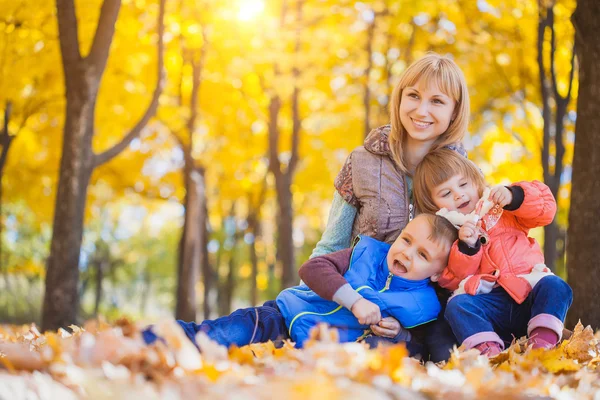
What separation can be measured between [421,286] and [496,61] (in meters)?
7.39

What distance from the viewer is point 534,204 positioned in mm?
2934

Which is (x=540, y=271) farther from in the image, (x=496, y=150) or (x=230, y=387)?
(x=496, y=150)

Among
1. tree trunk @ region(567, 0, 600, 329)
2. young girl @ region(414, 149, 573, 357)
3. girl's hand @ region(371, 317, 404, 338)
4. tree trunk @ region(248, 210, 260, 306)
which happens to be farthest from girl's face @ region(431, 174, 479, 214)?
tree trunk @ region(248, 210, 260, 306)

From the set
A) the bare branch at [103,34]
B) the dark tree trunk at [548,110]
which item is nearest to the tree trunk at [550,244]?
the dark tree trunk at [548,110]

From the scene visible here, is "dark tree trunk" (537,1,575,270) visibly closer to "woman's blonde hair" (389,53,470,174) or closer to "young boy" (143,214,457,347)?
"woman's blonde hair" (389,53,470,174)

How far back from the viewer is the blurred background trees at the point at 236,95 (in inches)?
250

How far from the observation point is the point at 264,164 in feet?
52.8

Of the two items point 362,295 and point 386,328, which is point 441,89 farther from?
point 386,328

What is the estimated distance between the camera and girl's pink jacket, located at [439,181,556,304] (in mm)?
2834

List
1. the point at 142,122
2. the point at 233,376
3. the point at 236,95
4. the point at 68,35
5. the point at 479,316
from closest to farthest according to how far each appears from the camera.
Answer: the point at 233,376 < the point at 479,316 < the point at 68,35 < the point at 142,122 < the point at 236,95

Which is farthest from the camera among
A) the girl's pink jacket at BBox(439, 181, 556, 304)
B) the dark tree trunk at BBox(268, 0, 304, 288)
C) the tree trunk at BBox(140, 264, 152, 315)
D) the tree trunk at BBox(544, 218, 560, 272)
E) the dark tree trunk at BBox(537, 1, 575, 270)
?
the tree trunk at BBox(140, 264, 152, 315)

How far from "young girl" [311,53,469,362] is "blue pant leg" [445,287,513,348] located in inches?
22.9

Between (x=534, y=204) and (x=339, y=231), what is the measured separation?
985 mm

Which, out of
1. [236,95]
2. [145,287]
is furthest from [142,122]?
[145,287]
